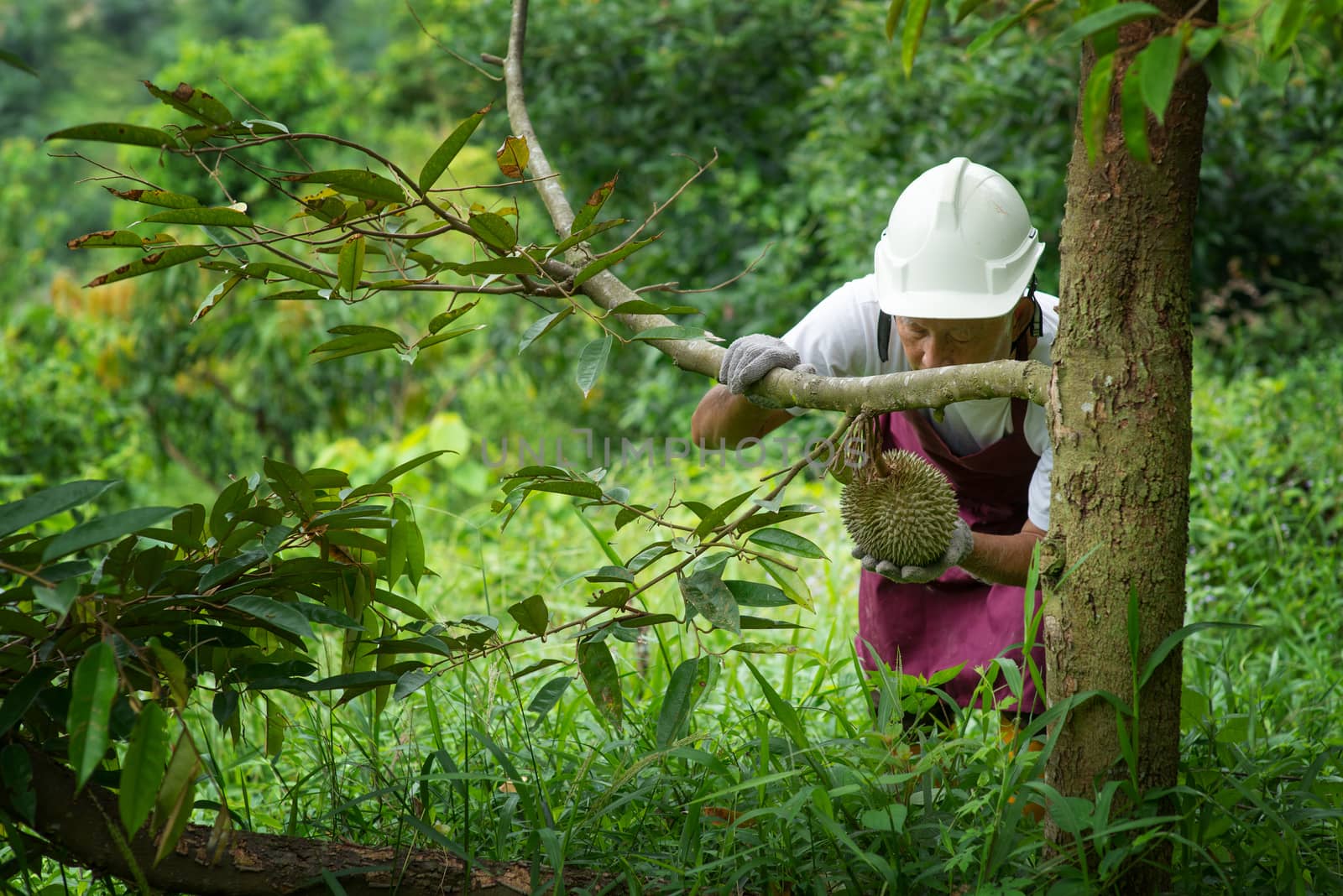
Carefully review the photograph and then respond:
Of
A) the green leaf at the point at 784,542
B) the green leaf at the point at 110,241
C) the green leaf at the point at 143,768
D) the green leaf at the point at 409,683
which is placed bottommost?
the green leaf at the point at 409,683

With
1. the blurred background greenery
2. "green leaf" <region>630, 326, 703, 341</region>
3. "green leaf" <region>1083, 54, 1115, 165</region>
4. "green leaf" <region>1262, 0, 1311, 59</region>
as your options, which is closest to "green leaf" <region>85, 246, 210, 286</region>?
"green leaf" <region>630, 326, 703, 341</region>

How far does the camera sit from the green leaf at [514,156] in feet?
3.90

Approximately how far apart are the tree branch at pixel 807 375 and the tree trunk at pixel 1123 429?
0.05 metres

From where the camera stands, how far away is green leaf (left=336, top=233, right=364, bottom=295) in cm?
119

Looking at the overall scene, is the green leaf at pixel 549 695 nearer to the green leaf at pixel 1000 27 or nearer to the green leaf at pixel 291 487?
the green leaf at pixel 291 487

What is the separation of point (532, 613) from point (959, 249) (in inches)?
33.9

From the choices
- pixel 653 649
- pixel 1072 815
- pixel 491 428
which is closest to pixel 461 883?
pixel 1072 815

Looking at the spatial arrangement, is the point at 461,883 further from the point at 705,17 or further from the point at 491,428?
the point at 491,428

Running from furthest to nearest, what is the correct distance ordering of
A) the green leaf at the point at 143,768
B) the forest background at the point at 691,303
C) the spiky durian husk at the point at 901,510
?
the forest background at the point at 691,303 → the spiky durian husk at the point at 901,510 → the green leaf at the point at 143,768

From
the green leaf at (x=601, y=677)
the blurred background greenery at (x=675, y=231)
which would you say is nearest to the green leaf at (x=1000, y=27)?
the green leaf at (x=601, y=677)

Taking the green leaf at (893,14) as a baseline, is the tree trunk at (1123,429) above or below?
below

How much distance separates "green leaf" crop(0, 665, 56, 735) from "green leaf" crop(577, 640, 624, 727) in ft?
1.72

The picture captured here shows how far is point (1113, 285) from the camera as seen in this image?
1.08 metres

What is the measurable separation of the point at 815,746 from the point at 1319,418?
112 inches
